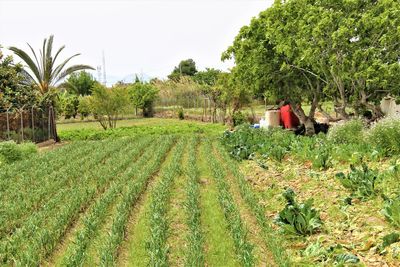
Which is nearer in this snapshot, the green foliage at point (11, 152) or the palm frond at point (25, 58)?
the green foliage at point (11, 152)

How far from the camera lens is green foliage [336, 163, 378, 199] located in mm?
6438

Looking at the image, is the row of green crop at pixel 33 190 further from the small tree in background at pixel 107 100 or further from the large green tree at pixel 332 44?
the small tree in background at pixel 107 100

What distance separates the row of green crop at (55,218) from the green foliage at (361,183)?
189 inches

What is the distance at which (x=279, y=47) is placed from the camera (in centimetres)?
1568

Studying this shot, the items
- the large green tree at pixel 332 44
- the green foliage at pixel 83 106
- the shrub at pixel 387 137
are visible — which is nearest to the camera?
the shrub at pixel 387 137

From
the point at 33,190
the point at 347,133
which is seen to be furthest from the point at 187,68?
the point at 33,190

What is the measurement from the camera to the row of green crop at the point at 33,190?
23.1 feet

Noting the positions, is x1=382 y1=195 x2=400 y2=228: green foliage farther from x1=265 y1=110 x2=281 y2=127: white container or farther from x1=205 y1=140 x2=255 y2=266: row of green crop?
x1=265 y1=110 x2=281 y2=127: white container

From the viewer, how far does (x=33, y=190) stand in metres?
8.78

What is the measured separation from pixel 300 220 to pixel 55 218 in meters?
3.95

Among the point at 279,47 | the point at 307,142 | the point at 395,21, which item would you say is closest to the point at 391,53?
the point at 395,21

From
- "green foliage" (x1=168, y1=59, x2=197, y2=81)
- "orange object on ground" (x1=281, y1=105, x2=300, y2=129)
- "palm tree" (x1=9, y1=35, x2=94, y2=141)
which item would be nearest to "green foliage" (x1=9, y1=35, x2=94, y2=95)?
"palm tree" (x1=9, y1=35, x2=94, y2=141)

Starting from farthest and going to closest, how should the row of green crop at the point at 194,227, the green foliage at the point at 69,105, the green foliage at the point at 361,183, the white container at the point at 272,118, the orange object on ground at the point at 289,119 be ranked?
the green foliage at the point at 69,105
the orange object on ground at the point at 289,119
the white container at the point at 272,118
the green foliage at the point at 361,183
the row of green crop at the point at 194,227

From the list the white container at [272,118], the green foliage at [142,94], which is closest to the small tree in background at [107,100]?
the white container at [272,118]
